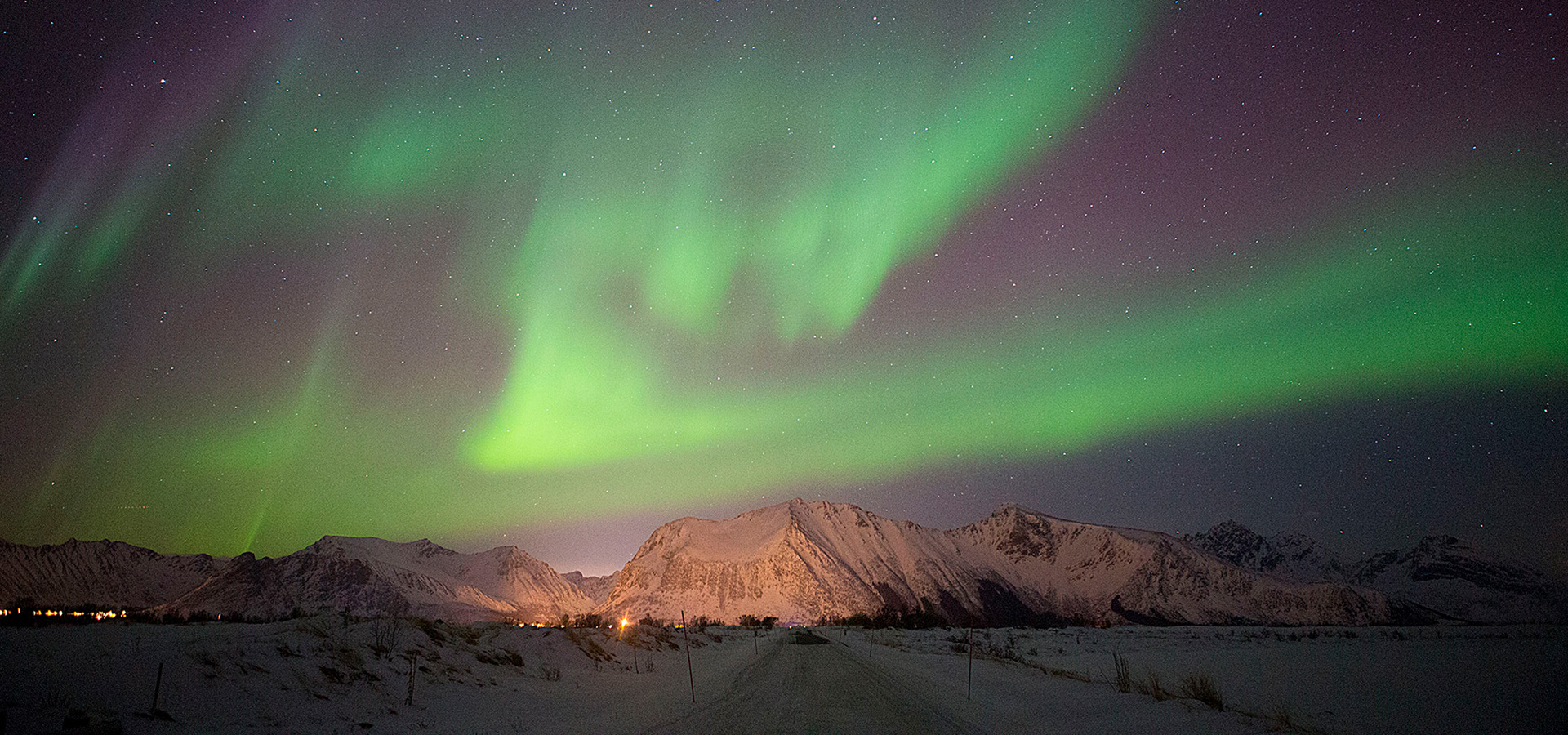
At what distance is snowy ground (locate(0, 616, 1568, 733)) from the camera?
12820 mm

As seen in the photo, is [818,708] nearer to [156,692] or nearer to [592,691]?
[592,691]

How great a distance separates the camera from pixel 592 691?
22.9 m

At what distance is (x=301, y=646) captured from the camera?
674 inches

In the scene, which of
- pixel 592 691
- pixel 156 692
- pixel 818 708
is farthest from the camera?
pixel 592 691

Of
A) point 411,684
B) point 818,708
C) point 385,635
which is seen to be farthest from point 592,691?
point 818,708

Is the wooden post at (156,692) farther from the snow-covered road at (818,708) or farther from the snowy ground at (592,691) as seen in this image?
the snow-covered road at (818,708)

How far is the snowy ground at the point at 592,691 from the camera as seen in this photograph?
505 inches

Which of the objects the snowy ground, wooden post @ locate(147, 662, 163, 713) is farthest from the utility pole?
wooden post @ locate(147, 662, 163, 713)

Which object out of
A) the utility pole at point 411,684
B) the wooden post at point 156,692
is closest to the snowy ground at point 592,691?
the wooden post at point 156,692

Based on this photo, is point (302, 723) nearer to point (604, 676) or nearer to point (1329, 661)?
point (604, 676)

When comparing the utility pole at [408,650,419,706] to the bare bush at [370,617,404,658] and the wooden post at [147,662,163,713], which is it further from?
the wooden post at [147,662,163,713]

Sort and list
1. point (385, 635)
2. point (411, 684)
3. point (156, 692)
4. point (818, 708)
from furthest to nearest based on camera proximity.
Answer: point (385, 635), point (411, 684), point (818, 708), point (156, 692)

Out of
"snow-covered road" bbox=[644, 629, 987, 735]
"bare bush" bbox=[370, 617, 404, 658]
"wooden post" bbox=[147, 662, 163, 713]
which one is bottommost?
"snow-covered road" bbox=[644, 629, 987, 735]

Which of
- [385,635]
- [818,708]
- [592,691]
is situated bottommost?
[592,691]
